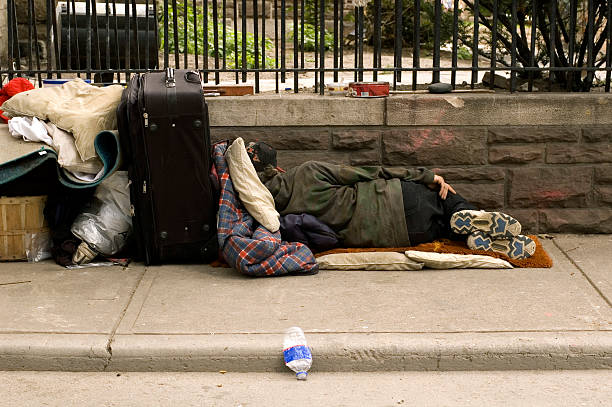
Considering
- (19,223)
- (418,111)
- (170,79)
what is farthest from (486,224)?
(19,223)

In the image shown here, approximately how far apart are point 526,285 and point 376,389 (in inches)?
56.4

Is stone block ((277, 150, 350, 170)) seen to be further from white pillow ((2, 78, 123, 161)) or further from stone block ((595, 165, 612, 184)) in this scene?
stone block ((595, 165, 612, 184))

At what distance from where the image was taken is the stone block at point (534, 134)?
575cm

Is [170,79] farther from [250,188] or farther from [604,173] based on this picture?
[604,173]

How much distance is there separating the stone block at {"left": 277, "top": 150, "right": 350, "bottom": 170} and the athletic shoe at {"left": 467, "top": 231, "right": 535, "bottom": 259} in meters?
1.06

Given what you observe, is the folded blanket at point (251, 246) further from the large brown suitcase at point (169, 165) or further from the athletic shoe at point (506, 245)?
the athletic shoe at point (506, 245)

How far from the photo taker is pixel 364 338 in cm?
400

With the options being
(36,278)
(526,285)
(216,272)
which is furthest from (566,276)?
(36,278)

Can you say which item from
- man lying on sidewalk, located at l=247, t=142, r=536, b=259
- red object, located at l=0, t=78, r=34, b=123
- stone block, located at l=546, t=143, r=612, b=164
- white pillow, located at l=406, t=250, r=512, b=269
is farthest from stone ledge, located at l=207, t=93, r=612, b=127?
red object, located at l=0, t=78, r=34, b=123

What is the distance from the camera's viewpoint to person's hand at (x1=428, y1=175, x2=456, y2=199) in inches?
Answer: 214

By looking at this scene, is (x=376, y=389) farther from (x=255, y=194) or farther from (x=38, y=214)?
(x=38, y=214)

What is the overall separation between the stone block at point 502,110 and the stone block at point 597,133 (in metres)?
0.04

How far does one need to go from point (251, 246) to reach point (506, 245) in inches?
61.9

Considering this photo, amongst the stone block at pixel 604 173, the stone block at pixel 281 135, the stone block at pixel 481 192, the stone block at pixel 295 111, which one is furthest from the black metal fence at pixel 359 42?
the stone block at pixel 481 192
